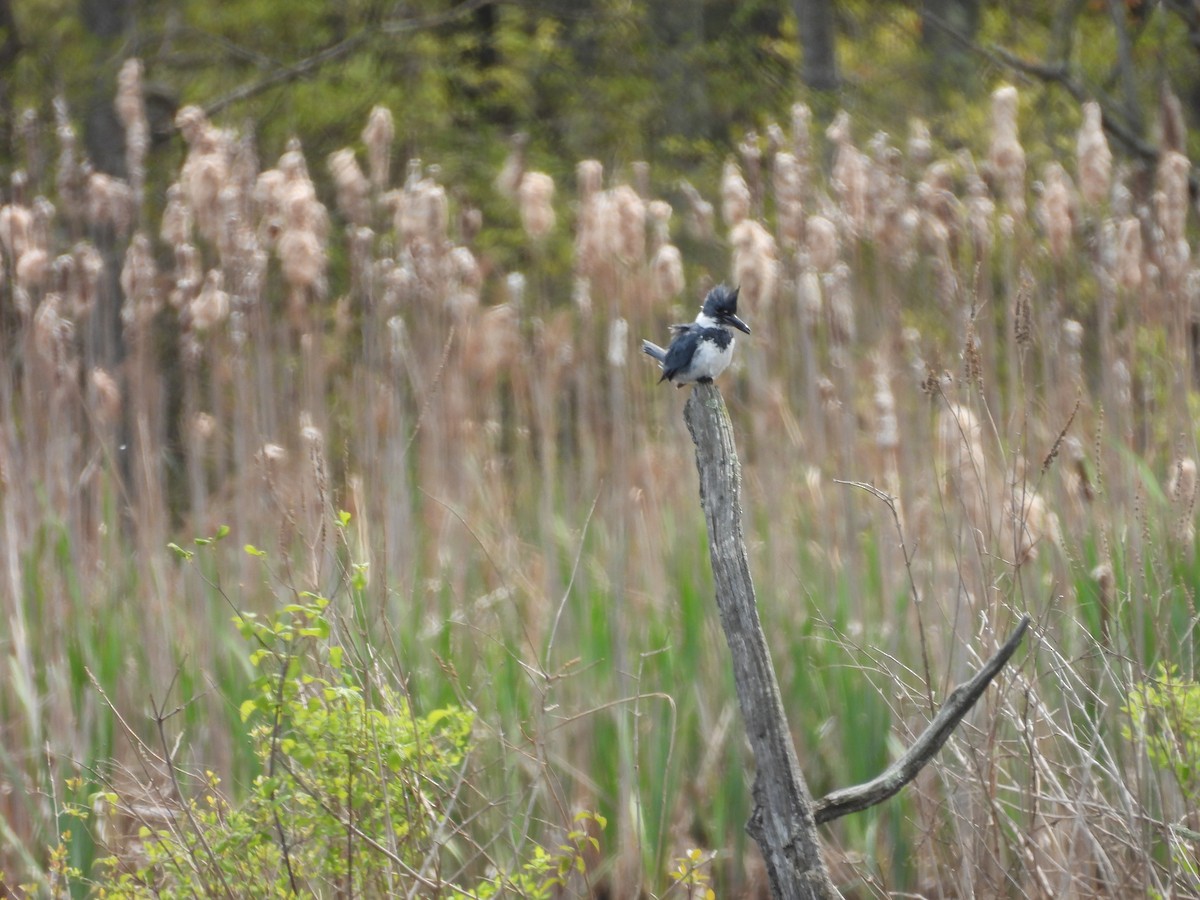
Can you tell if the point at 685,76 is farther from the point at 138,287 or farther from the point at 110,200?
the point at 138,287

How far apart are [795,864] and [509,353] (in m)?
3.11

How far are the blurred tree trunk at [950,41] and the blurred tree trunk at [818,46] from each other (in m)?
0.66

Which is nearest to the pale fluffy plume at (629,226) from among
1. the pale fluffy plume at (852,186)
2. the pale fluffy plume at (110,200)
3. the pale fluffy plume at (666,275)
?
the pale fluffy plume at (666,275)

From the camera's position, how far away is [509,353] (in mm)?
4902

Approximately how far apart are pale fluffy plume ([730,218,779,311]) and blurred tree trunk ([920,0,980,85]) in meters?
5.50

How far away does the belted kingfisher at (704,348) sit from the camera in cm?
308

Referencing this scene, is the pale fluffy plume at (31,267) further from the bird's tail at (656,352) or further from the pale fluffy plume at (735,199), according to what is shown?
the pale fluffy plume at (735,199)

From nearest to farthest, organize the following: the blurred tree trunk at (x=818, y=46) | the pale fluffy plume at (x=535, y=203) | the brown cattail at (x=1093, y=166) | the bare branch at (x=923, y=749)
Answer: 1. the bare branch at (x=923, y=749)
2. the brown cattail at (x=1093, y=166)
3. the pale fluffy plume at (x=535, y=203)
4. the blurred tree trunk at (x=818, y=46)

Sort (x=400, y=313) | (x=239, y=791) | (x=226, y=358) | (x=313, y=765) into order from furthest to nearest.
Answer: (x=400, y=313)
(x=226, y=358)
(x=239, y=791)
(x=313, y=765)

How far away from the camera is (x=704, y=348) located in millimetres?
3105

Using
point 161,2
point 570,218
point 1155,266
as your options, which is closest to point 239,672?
point 1155,266

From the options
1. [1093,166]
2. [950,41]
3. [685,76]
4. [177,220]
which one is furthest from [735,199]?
[685,76]

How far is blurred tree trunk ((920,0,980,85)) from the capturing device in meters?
9.42

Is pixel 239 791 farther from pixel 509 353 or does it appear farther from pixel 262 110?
pixel 262 110
